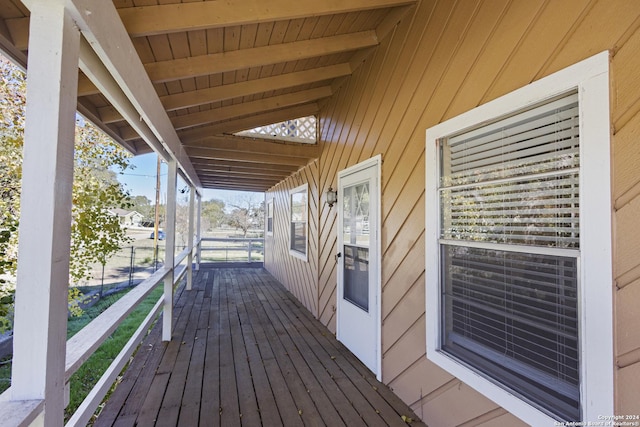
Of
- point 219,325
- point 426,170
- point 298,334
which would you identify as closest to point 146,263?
point 219,325

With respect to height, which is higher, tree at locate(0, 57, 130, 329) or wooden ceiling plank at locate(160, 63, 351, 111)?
wooden ceiling plank at locate(160, 63, 351, 111)

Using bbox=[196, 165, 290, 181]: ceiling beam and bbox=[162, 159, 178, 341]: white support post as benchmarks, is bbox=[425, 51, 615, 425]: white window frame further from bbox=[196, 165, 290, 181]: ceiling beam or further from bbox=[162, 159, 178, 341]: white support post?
bbox=[196, 165, 290, 181]: ceiling beam

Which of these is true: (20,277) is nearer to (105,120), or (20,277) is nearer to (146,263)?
(105,120)

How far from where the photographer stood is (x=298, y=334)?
12.3ft

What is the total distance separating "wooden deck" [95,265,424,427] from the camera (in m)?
2.16

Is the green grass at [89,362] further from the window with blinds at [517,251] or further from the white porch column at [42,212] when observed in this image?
the window with blinds at [517,251]

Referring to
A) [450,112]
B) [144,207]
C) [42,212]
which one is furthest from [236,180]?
[42,212]

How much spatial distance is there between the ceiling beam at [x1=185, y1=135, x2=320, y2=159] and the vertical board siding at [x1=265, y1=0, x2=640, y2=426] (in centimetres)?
87

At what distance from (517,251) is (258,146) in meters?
3.47

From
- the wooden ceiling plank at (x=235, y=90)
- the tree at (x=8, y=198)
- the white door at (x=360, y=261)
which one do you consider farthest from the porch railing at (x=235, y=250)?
the tree at (x=8, y=198)

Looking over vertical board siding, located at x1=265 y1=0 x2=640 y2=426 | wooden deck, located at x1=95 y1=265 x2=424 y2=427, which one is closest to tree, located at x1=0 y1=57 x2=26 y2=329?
wooden deck, located at x1=95 y1=265 x2=424 y2=427

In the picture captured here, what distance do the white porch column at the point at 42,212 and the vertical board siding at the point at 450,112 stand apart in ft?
6.41

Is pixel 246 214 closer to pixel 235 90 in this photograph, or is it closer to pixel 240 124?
pixel 240 124

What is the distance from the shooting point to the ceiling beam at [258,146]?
13.2ft
